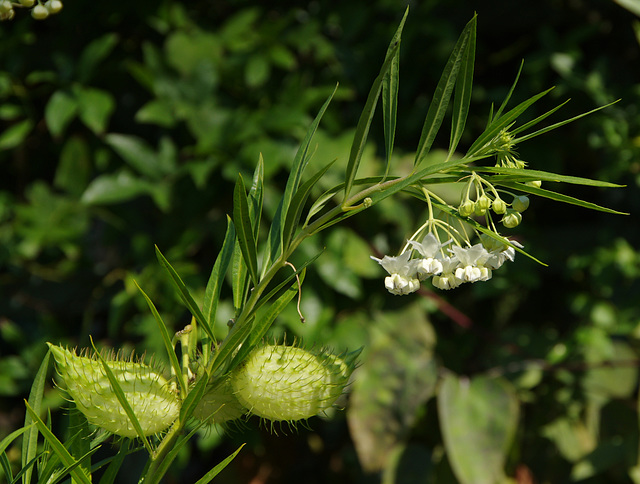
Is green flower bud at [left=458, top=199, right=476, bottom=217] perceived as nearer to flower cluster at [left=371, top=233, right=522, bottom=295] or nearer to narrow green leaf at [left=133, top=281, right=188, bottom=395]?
flower cluster at [left=371, top=233, right=522, bottom=295]

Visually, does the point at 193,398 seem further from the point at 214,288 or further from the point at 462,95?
the point at 462,95

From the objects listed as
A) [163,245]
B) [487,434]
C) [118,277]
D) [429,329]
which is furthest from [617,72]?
[118,277]

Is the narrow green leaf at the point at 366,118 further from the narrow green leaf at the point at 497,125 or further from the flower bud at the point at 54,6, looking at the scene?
the flower bud at the point at 54,6

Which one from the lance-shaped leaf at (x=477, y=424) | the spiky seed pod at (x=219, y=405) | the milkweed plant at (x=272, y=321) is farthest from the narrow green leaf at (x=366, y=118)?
the lance-shaped leaf at (x=477, y=424)

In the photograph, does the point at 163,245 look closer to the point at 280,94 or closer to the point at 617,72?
the point at 280,94

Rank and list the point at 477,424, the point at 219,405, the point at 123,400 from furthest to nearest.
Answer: the point at 477,424, the point at 219,405, the point at 123,400

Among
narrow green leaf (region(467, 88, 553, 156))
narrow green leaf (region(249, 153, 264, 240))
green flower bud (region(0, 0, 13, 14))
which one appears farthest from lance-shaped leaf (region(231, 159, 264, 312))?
green flower bud (region(0, 0, 13, 14))

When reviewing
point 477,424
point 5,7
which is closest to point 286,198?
point 5,7
